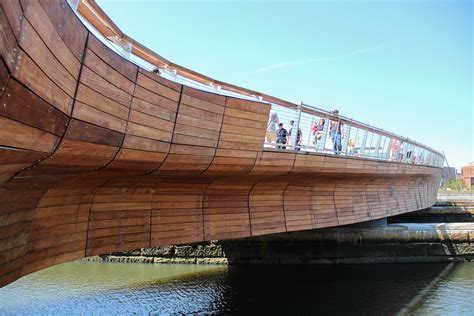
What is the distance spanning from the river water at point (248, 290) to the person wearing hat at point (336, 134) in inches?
205

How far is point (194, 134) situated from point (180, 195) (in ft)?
6.62

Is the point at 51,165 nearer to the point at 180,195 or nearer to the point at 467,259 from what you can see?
the point at 180,195

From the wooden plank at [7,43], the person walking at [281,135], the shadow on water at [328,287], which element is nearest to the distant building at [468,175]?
the shadow on water at [328,287]

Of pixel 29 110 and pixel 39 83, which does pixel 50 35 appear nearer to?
Answer: pixel 39 83

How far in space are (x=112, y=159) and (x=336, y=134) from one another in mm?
6432

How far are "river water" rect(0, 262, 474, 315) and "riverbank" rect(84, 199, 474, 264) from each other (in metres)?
0.63

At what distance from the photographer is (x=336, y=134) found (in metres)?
9.83

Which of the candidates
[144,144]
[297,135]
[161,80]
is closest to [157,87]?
[161,80]

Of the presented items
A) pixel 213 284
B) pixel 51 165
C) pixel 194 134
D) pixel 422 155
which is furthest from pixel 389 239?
pixel 51 165

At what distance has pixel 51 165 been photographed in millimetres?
4398

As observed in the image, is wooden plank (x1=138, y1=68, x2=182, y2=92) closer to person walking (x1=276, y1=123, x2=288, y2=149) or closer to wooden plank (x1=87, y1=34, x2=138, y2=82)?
wooden plank (x1=87, y1=34, x2=138, y2=82)

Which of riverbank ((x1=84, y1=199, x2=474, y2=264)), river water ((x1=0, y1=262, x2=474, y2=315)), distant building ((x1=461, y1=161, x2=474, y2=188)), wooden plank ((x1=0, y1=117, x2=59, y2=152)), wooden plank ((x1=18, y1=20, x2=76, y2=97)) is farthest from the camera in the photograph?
distant building ((x1=461, y1=161, x2=474, y2=188))

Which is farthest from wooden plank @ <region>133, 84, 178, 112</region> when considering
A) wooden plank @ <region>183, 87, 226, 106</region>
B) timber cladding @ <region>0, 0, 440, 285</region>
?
wooden plank @ <region>183, 87, 226, 106</region>

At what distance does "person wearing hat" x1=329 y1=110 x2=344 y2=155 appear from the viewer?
970 centimetres
